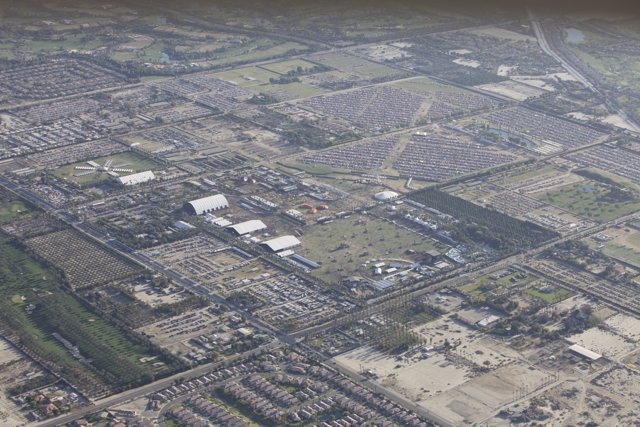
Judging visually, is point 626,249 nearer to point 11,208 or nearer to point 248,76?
point 11,208

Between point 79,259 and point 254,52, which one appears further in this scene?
point 254,52

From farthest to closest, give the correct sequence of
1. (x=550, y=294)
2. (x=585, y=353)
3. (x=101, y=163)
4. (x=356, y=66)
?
(x=356, y=66), (x=101, y=163), (x=550, y=294), (x=585, y=353)

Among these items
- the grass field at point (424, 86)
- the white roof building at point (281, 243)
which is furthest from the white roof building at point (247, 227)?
the grass field at point (424, 86)

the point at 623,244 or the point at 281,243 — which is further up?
the point at 623,244

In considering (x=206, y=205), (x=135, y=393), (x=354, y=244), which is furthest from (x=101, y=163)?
(x=135, y=393)

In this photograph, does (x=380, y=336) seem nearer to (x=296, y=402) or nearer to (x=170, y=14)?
(x=296, y=402)

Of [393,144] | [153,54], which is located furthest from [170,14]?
[393,144]

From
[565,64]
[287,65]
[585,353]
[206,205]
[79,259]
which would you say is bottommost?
[79,259]
